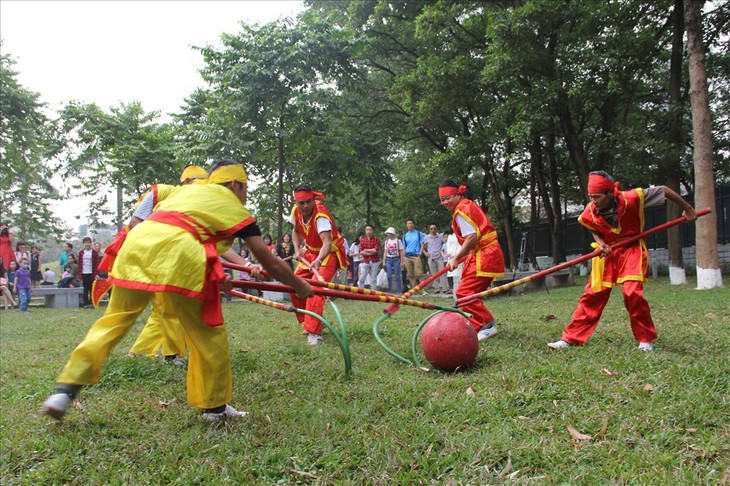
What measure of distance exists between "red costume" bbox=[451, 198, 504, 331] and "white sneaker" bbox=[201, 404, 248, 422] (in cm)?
343

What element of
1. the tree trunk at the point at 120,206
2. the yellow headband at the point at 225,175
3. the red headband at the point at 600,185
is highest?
the tree trunk at the point at 120,206

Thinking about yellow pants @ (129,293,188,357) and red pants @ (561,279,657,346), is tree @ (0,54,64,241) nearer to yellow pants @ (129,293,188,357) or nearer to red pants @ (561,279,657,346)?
yellow pants @ (129,293,188,357)

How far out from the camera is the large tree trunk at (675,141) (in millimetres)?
13758

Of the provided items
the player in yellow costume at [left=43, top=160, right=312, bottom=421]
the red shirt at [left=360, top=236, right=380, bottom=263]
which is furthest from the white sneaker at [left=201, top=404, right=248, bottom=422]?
the red shirt at [left=360, top=236, right=380, bottom=263]

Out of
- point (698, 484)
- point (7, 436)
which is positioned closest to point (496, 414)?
point (698, 484)

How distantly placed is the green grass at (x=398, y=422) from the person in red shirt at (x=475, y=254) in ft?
2.60

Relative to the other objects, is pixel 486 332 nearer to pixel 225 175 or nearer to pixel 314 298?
pixel 314 298

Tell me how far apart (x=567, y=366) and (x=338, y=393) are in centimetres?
199

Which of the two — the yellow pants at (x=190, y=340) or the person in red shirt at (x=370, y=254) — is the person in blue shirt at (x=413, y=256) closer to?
the person in red shirt at (x=370, y=254)

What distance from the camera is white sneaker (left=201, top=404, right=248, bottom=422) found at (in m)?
3.81

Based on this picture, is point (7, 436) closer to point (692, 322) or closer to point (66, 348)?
point (66, 348)

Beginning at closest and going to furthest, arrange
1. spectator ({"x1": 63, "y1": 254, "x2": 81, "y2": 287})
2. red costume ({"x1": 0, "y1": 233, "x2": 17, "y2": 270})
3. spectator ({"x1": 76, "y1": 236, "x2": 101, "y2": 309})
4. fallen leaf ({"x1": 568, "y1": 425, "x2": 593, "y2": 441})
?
fallen leaf ({"x1": 568, "y1": 425, "x2": 593, "y2": 441}), red costume ({"x1": 0, "y1": 233, "x2": 17, "y2": 270}), spectator ({"x1": 76, "y1": 236, "x2": 101, "y2": 309}), spectator ({"x1": 63, "y1": 254, "x2": 81, "y2": 287})

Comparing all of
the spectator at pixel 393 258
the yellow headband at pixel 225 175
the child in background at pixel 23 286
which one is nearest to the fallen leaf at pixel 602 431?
the yellow headband at pixel 225 175

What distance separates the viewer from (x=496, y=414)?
12.3 ft
